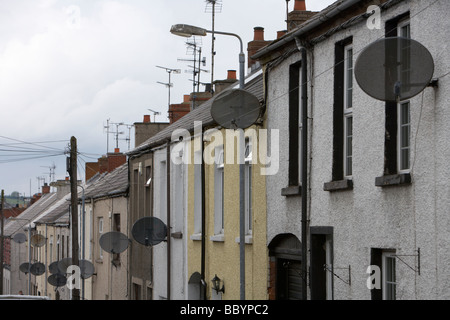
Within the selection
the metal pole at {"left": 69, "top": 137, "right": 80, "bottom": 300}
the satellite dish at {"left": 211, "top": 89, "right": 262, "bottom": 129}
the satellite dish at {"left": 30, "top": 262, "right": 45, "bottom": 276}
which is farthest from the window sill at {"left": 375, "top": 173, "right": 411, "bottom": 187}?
the satellite dish at {"left": 30, "top": 262, "right": 45, "bottom": 276}

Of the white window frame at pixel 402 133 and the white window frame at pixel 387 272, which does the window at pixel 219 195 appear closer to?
the white window frame at pixel 387 272

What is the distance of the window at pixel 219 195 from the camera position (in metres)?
20.1

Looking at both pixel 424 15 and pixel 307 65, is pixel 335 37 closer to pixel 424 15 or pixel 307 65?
pixel 307 65

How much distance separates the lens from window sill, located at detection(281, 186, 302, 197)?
49.2ft

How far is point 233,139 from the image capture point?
61.4 ft

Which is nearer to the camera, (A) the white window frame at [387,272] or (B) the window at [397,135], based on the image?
(B) the window at [397,135]

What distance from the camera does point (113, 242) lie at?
26.5 metres

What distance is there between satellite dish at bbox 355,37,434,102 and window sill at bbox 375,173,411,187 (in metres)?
1.47

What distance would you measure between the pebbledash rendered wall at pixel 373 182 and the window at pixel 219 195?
13.4 feet

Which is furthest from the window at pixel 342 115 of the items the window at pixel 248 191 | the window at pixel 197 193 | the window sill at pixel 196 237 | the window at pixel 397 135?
the window at pixel 197 193

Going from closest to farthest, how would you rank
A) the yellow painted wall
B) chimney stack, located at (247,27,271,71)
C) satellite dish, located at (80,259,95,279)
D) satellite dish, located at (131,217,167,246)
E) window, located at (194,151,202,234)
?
the yellow painted wall → window, located at (194,151,202,234) → chimney stack, located at (247,27,271,71) → satellite dish, located at (131,217,167,246) → satellite dish, located at (80,259,95,279)

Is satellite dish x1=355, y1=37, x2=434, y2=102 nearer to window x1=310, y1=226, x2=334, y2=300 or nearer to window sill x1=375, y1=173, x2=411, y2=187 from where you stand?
window sill x1=375, y1=173, x2=411, y2=187

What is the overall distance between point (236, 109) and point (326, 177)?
2.60 metres
